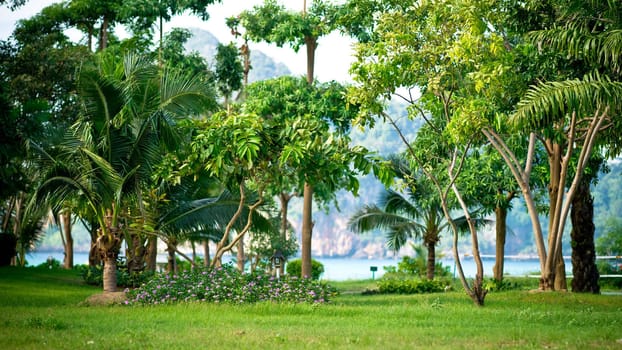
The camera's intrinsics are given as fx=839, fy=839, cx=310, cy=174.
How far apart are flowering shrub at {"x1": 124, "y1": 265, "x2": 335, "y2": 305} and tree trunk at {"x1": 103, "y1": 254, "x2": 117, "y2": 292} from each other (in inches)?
26.4

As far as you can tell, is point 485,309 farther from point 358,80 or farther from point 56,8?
point 56,8

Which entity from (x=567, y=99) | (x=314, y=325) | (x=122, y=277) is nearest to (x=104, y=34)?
(x=122, y=277)

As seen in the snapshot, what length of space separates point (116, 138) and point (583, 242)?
11600 millimetres

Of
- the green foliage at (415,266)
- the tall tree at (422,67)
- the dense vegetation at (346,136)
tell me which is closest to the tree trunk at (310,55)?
the dense vegetation at (346,136)

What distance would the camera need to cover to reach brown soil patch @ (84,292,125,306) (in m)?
16.3

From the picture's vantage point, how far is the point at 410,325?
12.6 meters

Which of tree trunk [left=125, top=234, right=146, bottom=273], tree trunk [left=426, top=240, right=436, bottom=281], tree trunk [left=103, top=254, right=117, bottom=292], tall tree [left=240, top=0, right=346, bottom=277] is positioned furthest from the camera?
tree trunk [left=426, top=240, right=436, bottom=281]

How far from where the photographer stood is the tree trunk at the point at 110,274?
57.0 feet

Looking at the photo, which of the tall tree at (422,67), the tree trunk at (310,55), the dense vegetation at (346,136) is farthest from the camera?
the tree trunk at (310,55)

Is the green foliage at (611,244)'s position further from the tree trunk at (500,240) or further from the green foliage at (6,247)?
the green foliage at (6,247)

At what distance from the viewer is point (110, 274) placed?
17.4 m

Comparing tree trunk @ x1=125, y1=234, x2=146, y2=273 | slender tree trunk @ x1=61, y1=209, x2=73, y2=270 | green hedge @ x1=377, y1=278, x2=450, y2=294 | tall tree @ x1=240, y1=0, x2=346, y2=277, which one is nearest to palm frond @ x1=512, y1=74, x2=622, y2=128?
green hedge @ x1=377, y1=278, x2=450, y2=294

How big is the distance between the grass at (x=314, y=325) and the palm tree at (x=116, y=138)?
2.08m

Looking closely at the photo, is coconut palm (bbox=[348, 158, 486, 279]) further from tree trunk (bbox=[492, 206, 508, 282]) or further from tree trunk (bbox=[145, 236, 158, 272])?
tree trunk (bbox=[145, 236, 158, 272])
